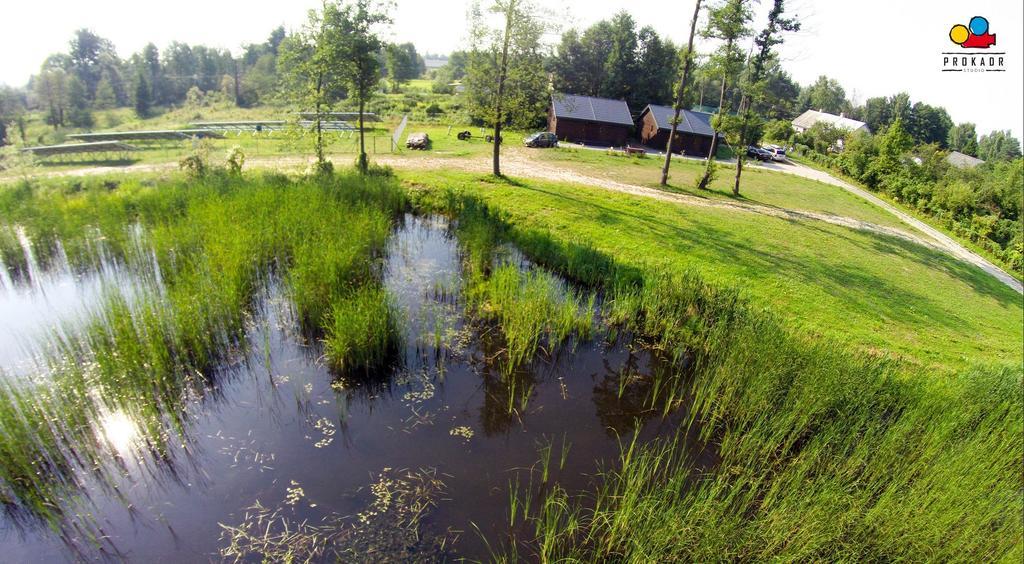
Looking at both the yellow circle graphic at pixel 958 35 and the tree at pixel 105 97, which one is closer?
the yellow circle graphic at pixel 958 35

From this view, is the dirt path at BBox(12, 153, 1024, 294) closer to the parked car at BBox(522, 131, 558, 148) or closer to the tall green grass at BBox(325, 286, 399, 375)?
the parked car at BBox(522, 131, 558, 148)

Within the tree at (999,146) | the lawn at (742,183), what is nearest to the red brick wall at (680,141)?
the lawn at (742,183)

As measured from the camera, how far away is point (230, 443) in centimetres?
572

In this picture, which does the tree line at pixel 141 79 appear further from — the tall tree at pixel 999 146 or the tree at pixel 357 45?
the tall tree at pixel 999 146

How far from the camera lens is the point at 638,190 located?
21.2 m

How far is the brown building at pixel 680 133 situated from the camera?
37.6 meters

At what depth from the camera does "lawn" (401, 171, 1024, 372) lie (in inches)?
403

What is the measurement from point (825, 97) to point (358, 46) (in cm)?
7824

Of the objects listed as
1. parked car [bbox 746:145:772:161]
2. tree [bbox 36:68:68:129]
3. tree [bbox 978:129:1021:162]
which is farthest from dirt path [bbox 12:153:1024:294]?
tree [bbox 978:129:1021:162]

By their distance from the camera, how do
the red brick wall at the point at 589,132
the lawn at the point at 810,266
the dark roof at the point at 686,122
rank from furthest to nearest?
the dark roof at the point at 686,122, the red brick wall at the point at 589,132, the lawn at the point at 810,266

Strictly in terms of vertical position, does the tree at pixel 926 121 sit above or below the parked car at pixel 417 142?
above

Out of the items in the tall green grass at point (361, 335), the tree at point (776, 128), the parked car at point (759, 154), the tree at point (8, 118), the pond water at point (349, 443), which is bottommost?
the pond water at point (349, 443)

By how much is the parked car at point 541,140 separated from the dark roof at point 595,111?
3.70 metres

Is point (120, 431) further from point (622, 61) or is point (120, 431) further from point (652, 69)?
point (652, 69)
